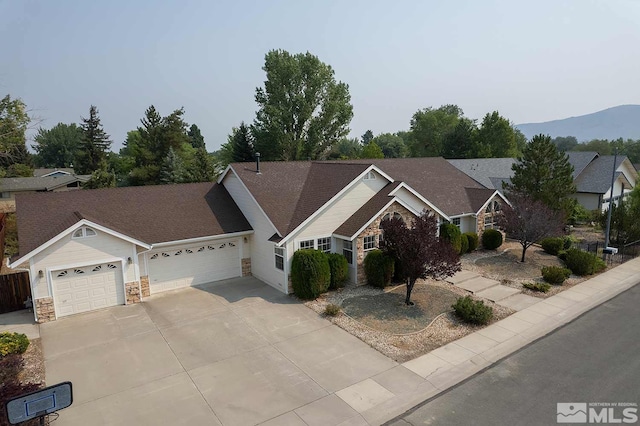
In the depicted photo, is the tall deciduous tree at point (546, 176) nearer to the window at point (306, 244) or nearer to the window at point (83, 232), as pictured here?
the window at point (306, 244)

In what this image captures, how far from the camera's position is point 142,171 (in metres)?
44.3

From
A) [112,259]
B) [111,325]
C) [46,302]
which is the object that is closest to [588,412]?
[111,325]

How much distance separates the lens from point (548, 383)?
34.2 ft

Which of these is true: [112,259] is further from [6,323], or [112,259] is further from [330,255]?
[330,255]

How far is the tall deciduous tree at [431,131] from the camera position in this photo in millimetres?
69812

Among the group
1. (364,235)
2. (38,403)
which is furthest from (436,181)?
(38,403)

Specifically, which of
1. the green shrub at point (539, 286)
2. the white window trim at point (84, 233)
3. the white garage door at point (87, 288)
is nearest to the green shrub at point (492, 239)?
the green shrub at point (539, 286)

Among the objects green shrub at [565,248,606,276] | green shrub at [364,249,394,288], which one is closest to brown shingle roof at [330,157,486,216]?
green shrub at [565,248,606,276]

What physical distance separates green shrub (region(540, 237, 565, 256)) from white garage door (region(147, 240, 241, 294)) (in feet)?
60.9

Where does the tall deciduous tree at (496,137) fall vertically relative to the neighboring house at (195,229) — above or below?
above

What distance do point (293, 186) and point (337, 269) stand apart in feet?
19.1

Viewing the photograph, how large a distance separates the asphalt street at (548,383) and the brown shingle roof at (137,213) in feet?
41.5

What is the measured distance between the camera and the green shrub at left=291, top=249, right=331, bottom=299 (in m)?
16.3

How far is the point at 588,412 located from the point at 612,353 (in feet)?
12.7
